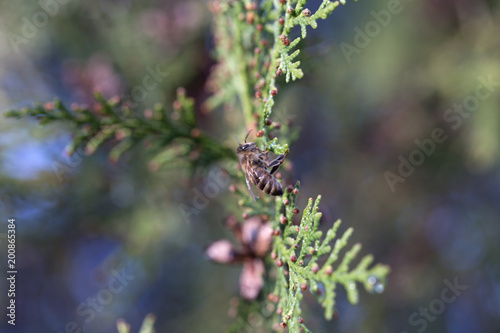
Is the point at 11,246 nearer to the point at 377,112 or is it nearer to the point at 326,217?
the point at 326,217

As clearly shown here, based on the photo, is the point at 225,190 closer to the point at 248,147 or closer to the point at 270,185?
the point at 248,147

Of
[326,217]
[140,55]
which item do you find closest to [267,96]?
[326,217]

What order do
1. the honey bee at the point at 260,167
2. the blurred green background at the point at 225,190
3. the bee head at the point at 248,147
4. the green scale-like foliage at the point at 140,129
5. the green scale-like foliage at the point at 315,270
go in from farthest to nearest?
the blurred green background at the point at 225,190 → the green scale-like foliage at the point at 140,129 → the bee head at the point at 248,147 → the honey bee at the point at 260,167 → the green scale-like foliage at the point at 315,270

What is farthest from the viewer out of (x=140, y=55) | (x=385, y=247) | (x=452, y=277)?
(x=385, y=247)

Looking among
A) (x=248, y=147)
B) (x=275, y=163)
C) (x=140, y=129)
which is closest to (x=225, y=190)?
(x=140, y=129)

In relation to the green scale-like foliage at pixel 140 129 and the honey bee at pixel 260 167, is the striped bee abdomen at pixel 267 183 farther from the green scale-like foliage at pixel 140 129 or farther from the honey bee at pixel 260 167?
the green scale-like foliage at pixel 140 129

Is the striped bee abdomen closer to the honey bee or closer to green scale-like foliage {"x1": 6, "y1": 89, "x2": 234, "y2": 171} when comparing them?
the honey bee

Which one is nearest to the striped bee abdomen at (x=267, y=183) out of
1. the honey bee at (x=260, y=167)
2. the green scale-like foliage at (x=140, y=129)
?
the honey bee at (x=260, y=167)
